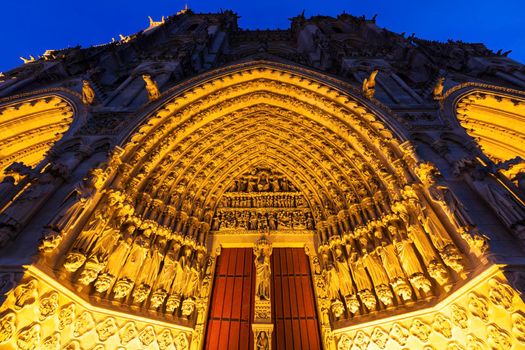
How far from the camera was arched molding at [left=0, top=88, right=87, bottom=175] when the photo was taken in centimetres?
582

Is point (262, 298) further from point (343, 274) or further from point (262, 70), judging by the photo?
point (262, 70)

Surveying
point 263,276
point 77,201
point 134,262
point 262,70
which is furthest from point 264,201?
point 77,201

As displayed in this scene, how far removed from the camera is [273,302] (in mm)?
4777

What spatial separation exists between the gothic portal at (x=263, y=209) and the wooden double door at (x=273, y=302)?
3cm

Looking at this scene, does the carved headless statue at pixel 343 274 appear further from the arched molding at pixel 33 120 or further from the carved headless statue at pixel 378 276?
the arched molding at pixel 33 120

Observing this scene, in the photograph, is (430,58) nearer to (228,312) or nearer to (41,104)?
(228,312)

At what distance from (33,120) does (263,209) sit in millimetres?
5627

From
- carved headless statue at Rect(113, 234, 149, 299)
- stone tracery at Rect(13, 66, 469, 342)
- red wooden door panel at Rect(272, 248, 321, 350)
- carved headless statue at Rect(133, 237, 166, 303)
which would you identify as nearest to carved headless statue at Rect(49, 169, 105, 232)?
stone tracery at Rect(13, 66, 469, 342)

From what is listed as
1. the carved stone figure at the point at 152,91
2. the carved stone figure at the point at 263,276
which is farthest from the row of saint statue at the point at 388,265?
the carved stone figure at the point at 152,91

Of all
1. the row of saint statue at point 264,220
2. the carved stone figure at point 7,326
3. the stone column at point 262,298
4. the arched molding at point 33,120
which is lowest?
the carved stone figure at point 7,326

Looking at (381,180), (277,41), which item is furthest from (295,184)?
(277,41)

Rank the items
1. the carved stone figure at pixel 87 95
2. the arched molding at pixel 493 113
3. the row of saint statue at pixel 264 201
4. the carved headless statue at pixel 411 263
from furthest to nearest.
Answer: the row of saint statue at pixel 264 201, the arched molding at pixel 493 113, the carved stone figure at pixel 87 95, the carved headless statue at pixel 411 263

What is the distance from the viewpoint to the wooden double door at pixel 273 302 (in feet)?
14.3

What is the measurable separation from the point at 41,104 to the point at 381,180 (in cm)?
752
